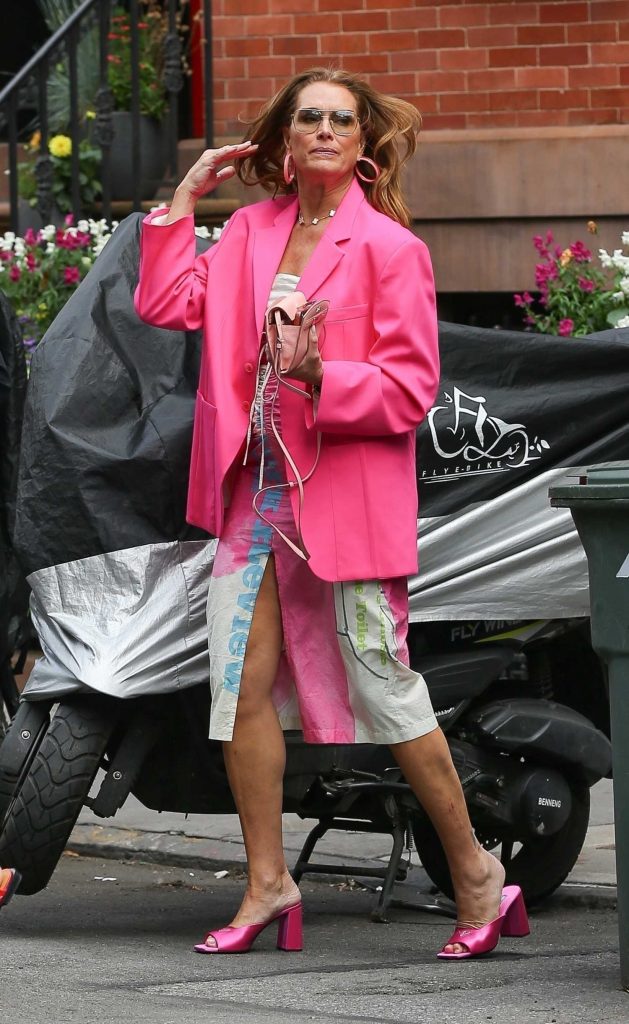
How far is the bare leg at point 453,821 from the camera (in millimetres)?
4223

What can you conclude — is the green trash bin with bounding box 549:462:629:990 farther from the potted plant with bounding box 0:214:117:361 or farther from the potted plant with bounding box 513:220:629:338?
the potted plant with bounding box 0:214:117:361

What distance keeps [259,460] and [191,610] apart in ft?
1.62

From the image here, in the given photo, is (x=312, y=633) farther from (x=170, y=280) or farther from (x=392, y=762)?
(x=170, y=280)

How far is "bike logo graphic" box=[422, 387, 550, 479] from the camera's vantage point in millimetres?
4668

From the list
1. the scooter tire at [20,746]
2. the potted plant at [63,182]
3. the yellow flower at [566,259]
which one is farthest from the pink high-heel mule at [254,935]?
the potted plant at [63,182]

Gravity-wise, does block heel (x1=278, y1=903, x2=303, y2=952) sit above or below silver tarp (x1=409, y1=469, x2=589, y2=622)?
below

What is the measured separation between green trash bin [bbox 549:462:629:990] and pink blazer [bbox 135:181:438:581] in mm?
493

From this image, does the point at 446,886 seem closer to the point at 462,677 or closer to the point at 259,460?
the point at 462,677

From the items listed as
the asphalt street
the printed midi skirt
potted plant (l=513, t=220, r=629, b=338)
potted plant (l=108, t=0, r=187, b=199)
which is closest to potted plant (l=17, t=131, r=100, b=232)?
potted plant (l=108, t=0, r=187, b=199)

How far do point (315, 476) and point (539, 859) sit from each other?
60.0 inches

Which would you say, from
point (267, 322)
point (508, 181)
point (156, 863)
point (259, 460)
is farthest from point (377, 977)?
point (508, 181)

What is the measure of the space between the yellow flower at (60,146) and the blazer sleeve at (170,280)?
502 cm

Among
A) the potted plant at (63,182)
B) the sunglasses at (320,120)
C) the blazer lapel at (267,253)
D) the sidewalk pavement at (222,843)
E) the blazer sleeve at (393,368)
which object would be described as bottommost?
the sidewalk pavement at (222,843)

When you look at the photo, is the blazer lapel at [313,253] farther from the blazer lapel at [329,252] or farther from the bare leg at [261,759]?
the bare leg at [261,759]
